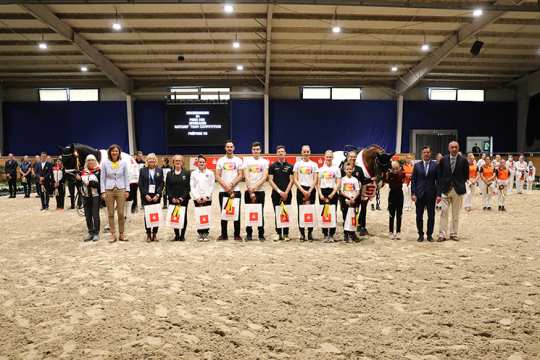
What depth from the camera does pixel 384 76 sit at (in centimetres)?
2308

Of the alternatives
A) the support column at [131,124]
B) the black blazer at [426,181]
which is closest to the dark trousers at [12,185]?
the support column at [131,124]

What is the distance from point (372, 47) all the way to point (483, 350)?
1811 cm

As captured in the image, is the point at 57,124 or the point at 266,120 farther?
the point at 57,124

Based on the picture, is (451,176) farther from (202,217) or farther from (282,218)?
(202,217)

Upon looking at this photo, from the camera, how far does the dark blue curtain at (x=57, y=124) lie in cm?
2358

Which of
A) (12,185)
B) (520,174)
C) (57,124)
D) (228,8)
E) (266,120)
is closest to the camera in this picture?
(228,8)

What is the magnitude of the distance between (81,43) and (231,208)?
567 inches

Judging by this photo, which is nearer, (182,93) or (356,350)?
(356,350)

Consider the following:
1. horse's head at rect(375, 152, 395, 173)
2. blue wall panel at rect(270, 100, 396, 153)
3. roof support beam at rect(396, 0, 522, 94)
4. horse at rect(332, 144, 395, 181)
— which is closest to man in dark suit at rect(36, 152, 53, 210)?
horse at rect(332, 144, 395, 181)

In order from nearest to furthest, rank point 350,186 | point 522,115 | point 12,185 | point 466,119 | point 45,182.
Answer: point 350,186
point 45,182
point 12,185
point 522,115
point 466,119

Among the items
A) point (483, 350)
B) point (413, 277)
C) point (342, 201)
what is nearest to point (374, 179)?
point (342, 201)

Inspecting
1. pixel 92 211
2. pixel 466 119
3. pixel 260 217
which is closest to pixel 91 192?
pixel 92 211

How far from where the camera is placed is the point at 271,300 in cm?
398

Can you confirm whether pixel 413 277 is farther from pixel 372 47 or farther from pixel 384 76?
pixel 384 76
